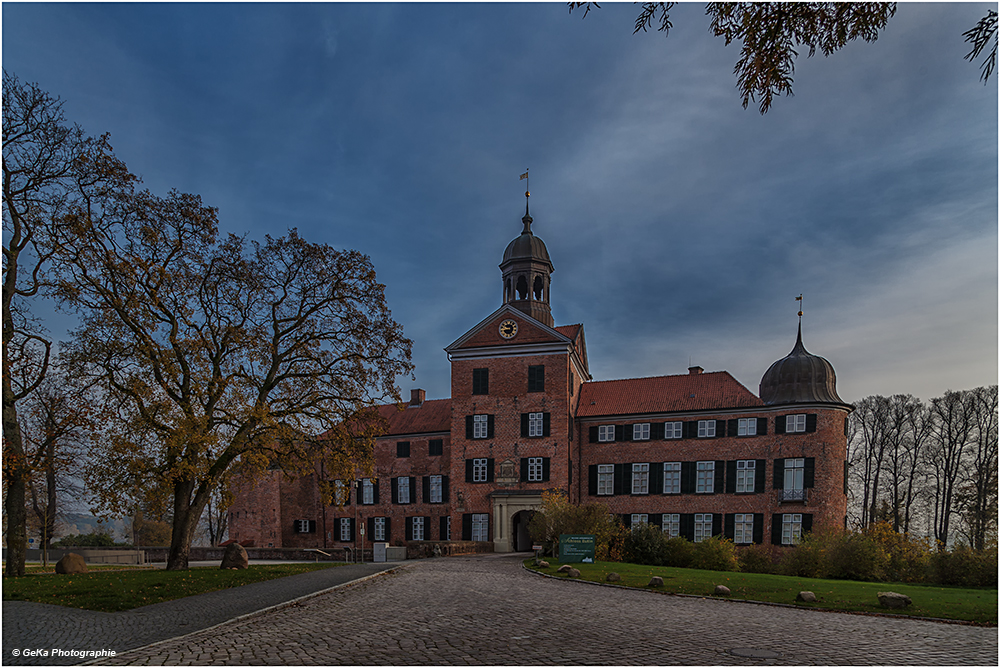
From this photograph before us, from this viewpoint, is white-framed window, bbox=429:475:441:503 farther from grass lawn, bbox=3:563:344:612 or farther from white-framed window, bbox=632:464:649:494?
grass lawn, bbox=3:563:344:612

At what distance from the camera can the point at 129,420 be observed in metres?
20.4

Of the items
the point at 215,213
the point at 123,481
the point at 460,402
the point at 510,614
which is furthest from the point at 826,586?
the point at 460,402

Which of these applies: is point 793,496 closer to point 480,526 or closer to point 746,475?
point 746,475

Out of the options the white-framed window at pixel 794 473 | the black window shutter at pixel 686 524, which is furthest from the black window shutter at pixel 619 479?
the white-framed window at pixel 794 473

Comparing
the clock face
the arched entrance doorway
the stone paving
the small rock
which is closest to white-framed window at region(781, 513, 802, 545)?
the arched entrance doorway

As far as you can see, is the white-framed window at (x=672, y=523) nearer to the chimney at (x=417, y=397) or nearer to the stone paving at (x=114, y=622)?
the chimney at (x=417, y=397)

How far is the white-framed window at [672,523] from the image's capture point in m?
38.3

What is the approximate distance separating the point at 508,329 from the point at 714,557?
703 inches

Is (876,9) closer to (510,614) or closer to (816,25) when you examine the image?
(816,25)

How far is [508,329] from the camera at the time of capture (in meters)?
40.5

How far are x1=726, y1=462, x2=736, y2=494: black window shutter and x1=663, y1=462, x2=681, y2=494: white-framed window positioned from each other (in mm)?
2498

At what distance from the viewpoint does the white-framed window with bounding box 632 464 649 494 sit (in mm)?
39250

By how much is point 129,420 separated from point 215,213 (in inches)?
277

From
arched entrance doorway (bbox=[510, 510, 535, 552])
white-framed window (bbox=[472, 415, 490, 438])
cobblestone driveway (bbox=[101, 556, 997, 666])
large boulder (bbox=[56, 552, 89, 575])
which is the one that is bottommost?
arched entrance doorway (bbox=[510, 510, 535, 552])
